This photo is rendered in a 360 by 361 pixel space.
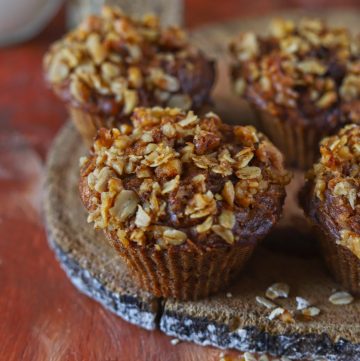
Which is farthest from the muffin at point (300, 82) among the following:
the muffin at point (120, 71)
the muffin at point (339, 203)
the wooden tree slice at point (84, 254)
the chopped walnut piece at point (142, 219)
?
the chopped walnut piece at point (142, 219)

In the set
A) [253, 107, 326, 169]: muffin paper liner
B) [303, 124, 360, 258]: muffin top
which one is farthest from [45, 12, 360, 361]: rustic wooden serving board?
[303, 124, 360, 258]: muffin top

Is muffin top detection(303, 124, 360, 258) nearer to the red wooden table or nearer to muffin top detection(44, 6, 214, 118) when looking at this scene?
the red wooden table

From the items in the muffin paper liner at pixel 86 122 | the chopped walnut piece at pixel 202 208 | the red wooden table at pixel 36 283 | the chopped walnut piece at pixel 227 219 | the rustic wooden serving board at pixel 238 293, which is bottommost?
the red wooden table at pixel 36 283

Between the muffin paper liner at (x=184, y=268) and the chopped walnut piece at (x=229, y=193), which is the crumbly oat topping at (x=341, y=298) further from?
the chopped walnut piece at (x=229, y=193)

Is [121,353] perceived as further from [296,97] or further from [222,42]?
[222,42]

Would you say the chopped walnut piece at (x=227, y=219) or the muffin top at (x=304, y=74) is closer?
the chopped walnut piece at (x=227, y=219)
